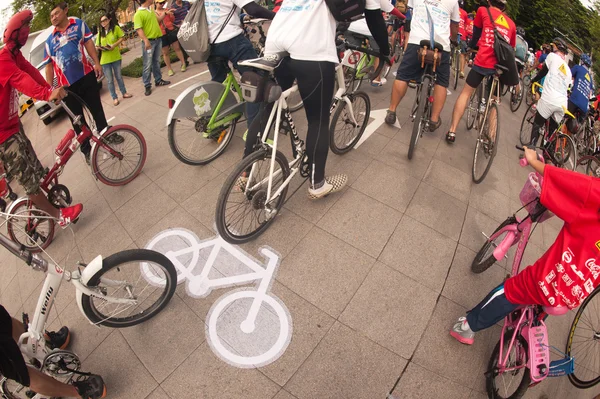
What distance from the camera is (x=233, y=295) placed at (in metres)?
2.88

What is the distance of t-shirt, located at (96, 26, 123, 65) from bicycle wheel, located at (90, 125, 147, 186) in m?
3.56

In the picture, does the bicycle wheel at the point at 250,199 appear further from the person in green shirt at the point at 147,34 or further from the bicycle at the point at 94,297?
the person in green shirt at the point at 147,34

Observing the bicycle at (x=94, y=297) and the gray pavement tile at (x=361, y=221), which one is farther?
the gray pavement tile at (x=361, y=221)

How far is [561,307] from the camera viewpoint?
202cm

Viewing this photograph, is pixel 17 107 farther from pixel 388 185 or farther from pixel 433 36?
pixel 433 36

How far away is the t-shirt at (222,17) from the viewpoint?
3.60 m

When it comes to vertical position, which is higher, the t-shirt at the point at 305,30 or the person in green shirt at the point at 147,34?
the t-shirt at the point at 305,30

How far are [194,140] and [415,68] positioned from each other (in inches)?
122

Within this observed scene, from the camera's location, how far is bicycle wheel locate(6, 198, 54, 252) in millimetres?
3418

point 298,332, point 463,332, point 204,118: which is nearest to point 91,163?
point 204,118

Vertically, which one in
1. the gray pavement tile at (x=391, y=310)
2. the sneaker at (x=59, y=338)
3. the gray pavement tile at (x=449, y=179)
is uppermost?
the gray pavement tile at (x=391, y=310)

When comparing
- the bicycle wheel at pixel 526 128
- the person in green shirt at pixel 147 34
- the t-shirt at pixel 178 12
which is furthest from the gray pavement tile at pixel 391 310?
the t-shirt at pixel 178 12

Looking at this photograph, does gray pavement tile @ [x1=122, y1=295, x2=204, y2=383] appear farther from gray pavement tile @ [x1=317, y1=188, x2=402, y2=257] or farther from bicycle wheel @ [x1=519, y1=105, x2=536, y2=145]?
bicycle wheel @ [x1=519, y1=105, x2=536, y2=145]

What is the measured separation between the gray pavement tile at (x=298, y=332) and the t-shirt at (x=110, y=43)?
246 inches
